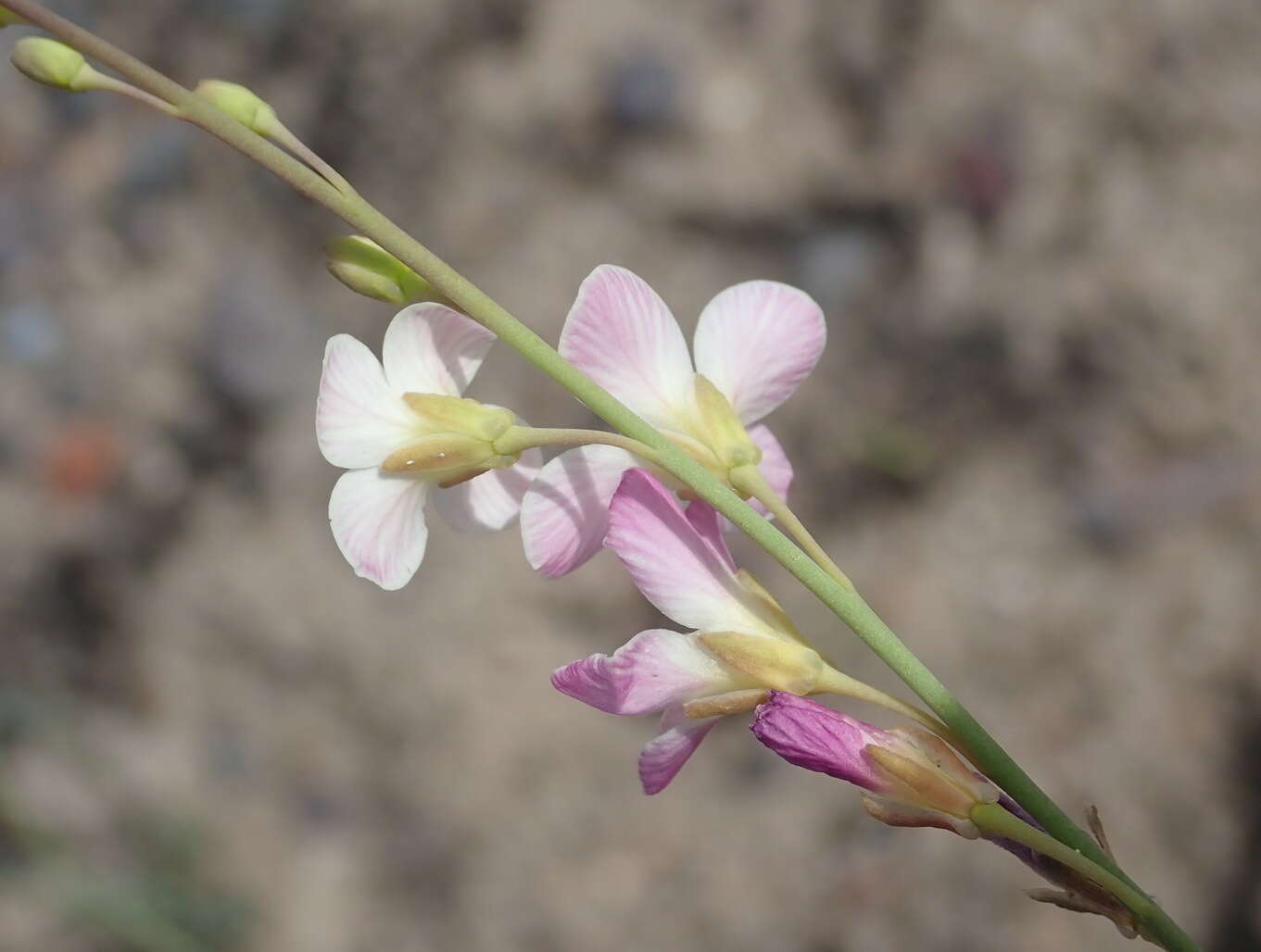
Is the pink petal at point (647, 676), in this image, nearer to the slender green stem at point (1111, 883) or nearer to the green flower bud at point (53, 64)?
the slender green stem at point (1111, 883)

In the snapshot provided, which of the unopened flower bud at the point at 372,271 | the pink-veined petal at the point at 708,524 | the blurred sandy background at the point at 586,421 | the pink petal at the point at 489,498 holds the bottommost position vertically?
Result: the blurred sandy background at the point at 586,421

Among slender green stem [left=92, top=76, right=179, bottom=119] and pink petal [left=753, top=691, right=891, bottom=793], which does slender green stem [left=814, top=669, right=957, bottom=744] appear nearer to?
pink petal [left=753, top=691, right=891, bottom=793]

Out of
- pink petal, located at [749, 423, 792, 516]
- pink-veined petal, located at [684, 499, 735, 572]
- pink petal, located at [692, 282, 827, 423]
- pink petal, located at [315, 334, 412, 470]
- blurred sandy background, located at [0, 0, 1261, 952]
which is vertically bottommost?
blurred sandy background, located at [0, 0, 1261, 952]

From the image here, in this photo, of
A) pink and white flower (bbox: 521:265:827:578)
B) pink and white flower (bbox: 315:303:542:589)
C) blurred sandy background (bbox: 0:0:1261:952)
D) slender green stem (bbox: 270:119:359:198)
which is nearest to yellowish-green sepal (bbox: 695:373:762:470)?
pink and white flower (bbox: 521:265:827:578)

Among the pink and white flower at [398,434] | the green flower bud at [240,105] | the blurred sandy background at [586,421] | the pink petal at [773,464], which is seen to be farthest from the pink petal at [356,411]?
the blurred sandy background at [586,421]

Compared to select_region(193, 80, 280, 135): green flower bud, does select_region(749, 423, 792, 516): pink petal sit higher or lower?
lower

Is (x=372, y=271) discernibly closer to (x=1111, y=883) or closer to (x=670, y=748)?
(x=670, y=748)
